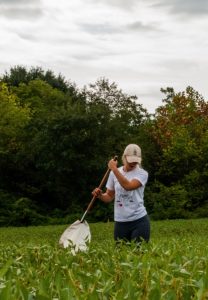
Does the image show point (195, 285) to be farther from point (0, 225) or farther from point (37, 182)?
point (37, 182)

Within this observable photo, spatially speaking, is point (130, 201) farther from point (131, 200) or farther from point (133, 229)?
point (133, 229)

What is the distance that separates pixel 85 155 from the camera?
3284 cm

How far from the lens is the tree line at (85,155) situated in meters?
32.5

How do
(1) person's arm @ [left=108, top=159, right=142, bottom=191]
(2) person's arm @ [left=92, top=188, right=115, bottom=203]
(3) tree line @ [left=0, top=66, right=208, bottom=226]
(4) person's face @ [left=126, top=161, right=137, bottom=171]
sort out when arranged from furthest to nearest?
1. (3) tree line @ [left=0, top=66, right=208, bottom=226]
2. (2) person's arm @ [left=92, top=188, right=115, bottom=203]
3. (4) person's face @ [left=126, top=161, right=137, bottom=171]
4. (1) person's arm @ [left=108, top=159, right=142, bottom=191]

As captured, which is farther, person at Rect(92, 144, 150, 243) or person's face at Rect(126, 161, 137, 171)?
person's face at Rect(126, 161, 137, 171)

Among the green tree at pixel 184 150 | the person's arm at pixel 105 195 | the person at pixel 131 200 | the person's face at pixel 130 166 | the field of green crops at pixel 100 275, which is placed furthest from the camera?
the green tree at pixel 184 150

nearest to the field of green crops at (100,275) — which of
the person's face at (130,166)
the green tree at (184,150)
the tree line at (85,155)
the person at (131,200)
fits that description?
the person at (131,200)

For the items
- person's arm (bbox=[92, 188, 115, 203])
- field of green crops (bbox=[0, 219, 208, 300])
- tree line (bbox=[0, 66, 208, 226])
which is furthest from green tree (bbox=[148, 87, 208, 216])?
field of green crops (bbox=[0, 219, 208, 300])

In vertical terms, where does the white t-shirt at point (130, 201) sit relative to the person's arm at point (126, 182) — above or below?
below

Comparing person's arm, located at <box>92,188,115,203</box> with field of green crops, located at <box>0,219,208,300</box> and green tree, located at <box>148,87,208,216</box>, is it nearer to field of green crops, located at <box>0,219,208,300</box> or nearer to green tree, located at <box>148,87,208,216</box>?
field of green crops, located at <box>0,219,208,300</box>

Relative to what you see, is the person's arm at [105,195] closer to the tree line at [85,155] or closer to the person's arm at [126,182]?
the person's arm at [126,182]

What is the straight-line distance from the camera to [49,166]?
106 ft

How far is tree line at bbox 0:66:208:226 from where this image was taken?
107 ft

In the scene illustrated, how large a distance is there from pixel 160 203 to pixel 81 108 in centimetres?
566
